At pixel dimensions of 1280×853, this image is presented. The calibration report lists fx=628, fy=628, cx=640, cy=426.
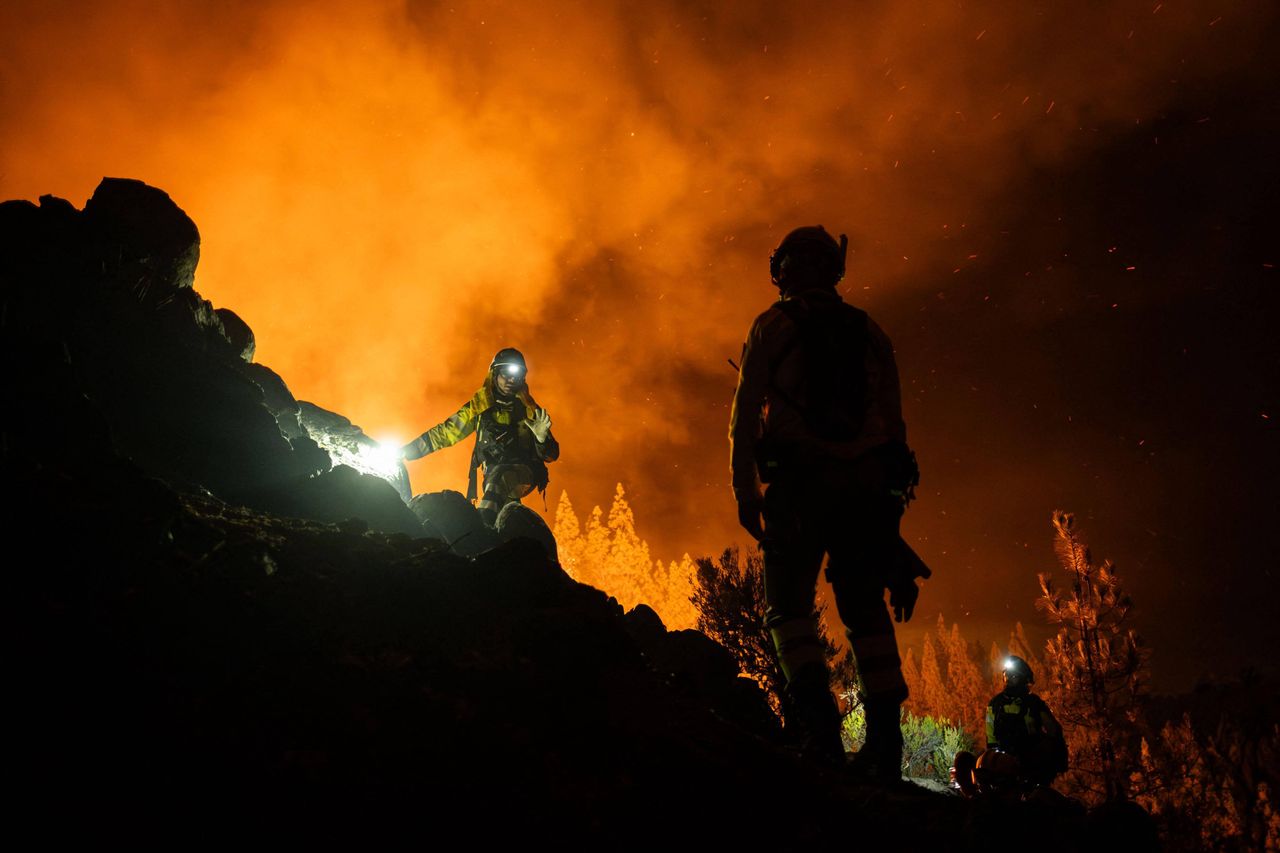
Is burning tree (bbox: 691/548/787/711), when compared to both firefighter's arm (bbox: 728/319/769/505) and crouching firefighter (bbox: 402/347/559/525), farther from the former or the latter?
firefighter's arm (bbox: 728/319/769/505)

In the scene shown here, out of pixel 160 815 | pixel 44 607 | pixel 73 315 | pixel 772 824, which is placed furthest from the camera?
pixel 73 315

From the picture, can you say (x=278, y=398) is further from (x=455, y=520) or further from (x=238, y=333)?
(x=455, y=520)

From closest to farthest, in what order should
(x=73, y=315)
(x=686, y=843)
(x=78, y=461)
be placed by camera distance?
(x=686, y=843)
(x=78, y=461)
(x=73, y=315)

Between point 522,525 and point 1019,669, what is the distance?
809 cm

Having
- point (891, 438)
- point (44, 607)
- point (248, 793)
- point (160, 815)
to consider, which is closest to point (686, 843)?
point (248, 793)

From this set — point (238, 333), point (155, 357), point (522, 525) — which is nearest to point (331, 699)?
point (155, 357)

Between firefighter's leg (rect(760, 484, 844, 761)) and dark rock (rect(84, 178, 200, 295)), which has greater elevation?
dark rock (rect(84, 178, 200, 295))

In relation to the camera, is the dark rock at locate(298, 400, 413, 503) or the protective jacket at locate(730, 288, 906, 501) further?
the dark rock at locate(298, 400, 413, 503)

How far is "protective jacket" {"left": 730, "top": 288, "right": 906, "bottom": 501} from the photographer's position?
4285mm

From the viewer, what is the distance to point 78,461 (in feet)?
14.3

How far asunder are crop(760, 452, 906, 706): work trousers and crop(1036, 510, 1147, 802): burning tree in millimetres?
20446

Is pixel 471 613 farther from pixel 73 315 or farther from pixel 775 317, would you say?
pixel 73 315

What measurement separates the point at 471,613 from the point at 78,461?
2900mm

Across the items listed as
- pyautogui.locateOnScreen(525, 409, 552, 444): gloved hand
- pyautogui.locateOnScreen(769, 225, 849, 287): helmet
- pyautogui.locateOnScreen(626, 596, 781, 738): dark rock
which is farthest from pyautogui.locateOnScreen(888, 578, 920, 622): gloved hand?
pyautogui.locateOnScreen(525, 409, 552, 444): gloved hand
